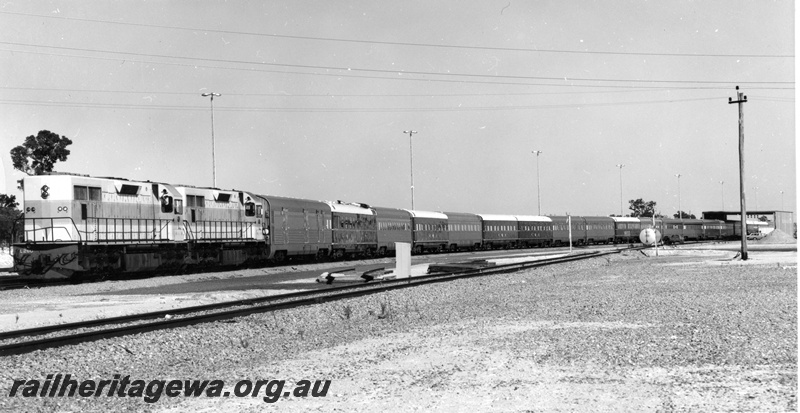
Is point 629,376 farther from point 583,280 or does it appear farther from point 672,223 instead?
point 672,223

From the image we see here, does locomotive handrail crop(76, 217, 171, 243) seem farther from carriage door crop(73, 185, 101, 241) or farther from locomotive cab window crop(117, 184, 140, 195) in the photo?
locomotive cab window crop(117, 184, 140, 195)

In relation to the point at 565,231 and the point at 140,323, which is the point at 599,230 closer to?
the point at 565,231

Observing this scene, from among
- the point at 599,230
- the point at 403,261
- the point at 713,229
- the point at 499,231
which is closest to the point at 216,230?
the point at 403,261

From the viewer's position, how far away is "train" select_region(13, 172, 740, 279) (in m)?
24.3

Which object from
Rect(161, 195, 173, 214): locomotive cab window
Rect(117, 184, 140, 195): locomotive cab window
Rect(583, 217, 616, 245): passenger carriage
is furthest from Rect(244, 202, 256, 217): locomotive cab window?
Rect(583, 217, 616, 245): passenger carriage

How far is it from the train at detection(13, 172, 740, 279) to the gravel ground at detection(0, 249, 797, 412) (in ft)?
39.1

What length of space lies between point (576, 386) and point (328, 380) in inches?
106

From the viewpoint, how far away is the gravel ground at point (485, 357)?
23.8ft

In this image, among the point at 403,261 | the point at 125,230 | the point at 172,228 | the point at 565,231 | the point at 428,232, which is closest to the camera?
the point at 403,261

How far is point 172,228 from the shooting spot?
93.1 feet

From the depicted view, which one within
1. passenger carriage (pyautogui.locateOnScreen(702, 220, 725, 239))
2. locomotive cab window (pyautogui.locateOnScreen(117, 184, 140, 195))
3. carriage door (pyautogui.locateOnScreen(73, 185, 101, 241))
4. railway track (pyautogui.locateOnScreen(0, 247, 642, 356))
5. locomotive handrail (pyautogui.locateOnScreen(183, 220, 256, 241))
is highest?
locomotive cab window (pyautogui.locateOnScreen(117, 184, 140, 195))

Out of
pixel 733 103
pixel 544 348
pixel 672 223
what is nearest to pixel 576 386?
pixel 544 348

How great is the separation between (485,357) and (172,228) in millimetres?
21406

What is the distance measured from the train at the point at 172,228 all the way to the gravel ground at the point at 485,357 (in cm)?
1191
